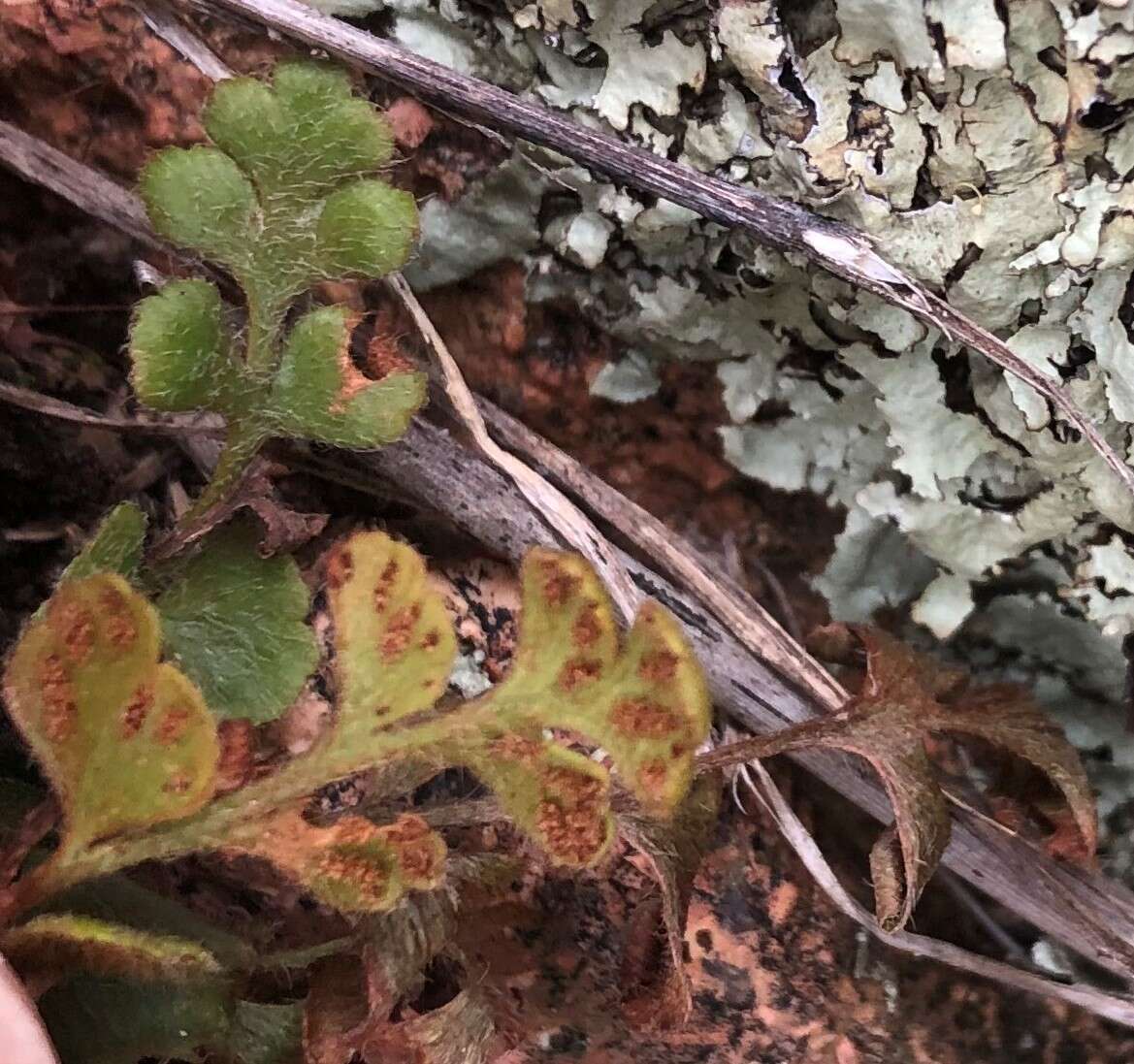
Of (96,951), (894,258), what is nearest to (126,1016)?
(96,951)

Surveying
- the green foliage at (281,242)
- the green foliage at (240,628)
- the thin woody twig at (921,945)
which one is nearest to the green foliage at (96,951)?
the green foliage at (240,628)

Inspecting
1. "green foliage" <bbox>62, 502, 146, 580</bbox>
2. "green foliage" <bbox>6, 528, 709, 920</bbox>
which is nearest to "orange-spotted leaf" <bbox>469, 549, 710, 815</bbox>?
"green foliage" <bbox>6, 528, 709, 920</bbox>

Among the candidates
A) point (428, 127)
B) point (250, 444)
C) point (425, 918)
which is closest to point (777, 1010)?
point (425, 918)

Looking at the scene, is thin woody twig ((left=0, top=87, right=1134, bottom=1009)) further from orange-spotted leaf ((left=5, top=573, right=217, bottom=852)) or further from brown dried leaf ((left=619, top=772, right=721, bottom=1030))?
orange-spotted leaf ((left=5, top=573, right=217, bottom=852))

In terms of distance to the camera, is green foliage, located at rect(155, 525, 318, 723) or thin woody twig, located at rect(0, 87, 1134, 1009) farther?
thin woody twig, located at rect(0, 87, 1134, 1009)

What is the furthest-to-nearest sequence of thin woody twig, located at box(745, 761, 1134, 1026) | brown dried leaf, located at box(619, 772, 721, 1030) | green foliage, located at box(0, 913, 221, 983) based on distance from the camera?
thin woody twig, located at box(745, 761, 1134, 1026), brown dried leaf, located at box(619, 772, 721, 1030), green foliage, located at box(0, 913, 221, 983)

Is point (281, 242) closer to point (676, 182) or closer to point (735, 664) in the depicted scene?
point (676, 182)

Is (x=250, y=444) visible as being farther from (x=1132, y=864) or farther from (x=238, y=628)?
(x=1132, y=864)
